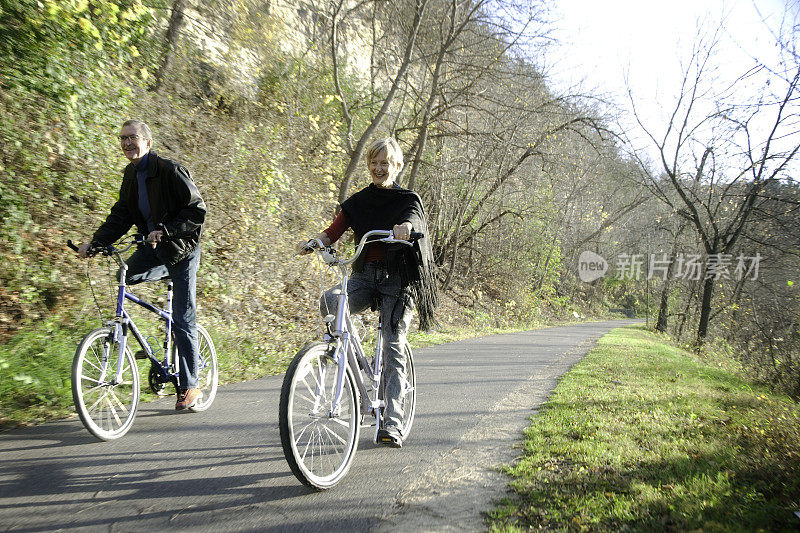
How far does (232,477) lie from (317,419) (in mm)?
706

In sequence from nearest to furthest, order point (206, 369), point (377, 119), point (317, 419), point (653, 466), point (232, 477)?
point (317, 419) < point (232, 477) < point (653, 466) < point (206, 369) < point (377, 119)

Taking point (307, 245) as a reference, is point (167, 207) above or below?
above

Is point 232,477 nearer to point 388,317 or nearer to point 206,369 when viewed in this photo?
point 388,317

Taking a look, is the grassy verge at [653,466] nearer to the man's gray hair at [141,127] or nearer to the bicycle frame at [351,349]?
the bicycle frame at [351,349]

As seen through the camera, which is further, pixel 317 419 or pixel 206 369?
pixel 206 369

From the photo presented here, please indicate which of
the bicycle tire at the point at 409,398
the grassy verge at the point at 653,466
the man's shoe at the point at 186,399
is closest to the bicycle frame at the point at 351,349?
the bicycle tire at the point at 409,398

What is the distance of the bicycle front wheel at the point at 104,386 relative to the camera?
3484 mm

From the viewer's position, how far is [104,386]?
3.70 metres

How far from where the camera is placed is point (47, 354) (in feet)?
14.6

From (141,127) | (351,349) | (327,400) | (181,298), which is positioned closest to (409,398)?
(351,349)

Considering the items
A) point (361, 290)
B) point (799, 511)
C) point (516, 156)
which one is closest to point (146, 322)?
point (361, 290)

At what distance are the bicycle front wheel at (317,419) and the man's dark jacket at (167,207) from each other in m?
1.84

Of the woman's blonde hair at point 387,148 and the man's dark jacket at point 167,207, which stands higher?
the woman's blonde hair at point 387,148

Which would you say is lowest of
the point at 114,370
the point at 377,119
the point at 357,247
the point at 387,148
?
the point at 114,370
